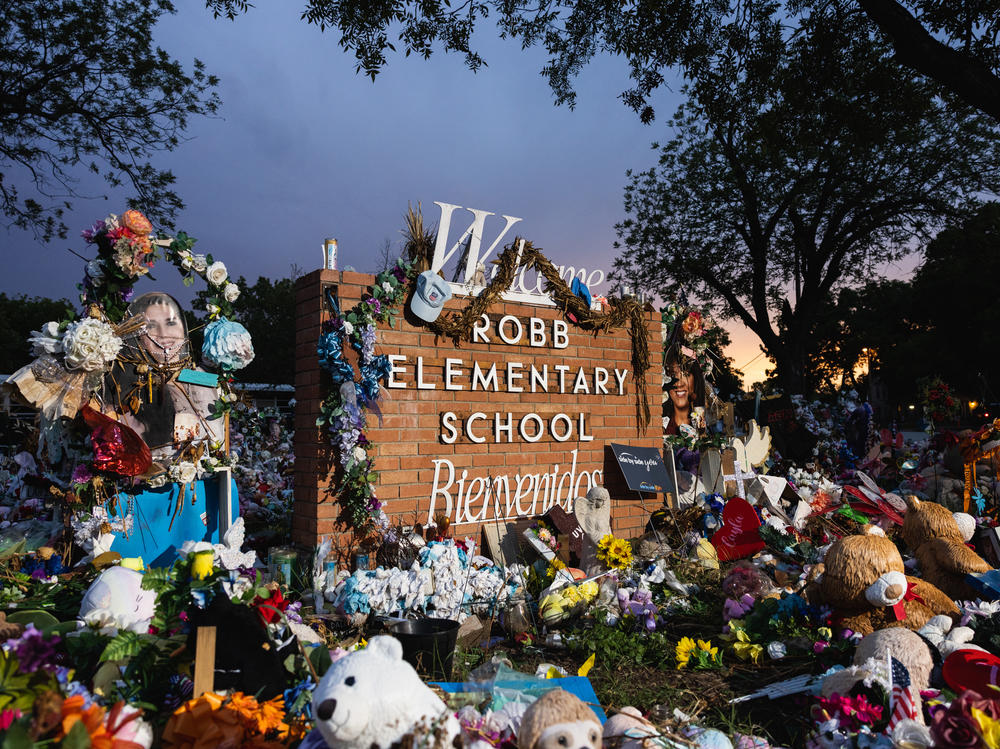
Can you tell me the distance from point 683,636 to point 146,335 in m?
4.21

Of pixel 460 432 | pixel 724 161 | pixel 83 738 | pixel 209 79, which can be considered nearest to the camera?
pixel 83 738

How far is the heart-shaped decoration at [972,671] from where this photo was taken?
2.71 meters

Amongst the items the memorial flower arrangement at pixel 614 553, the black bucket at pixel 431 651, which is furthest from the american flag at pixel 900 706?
the memorial flower arrangement at pixel 614 553

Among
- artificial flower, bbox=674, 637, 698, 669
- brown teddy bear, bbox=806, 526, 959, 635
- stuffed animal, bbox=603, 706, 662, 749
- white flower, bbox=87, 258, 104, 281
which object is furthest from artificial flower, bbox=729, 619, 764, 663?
white flower, bbox=87, 258, 104, 281

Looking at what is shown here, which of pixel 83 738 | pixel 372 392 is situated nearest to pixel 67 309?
pixel 372 392

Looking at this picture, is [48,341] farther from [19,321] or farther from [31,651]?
[19,321]

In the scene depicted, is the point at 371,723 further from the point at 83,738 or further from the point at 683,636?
the point at 683,636

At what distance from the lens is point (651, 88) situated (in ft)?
29.0

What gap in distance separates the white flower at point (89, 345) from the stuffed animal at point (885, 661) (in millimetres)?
4423

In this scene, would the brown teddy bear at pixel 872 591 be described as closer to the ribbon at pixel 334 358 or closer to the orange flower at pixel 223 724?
the orange flower at pixel 223 724

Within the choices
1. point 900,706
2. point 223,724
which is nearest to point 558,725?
point 223,724

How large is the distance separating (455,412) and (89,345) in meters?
2.53

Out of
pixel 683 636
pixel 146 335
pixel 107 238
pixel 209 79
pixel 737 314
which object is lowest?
pixel 683 636

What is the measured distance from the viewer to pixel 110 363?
167 inches
